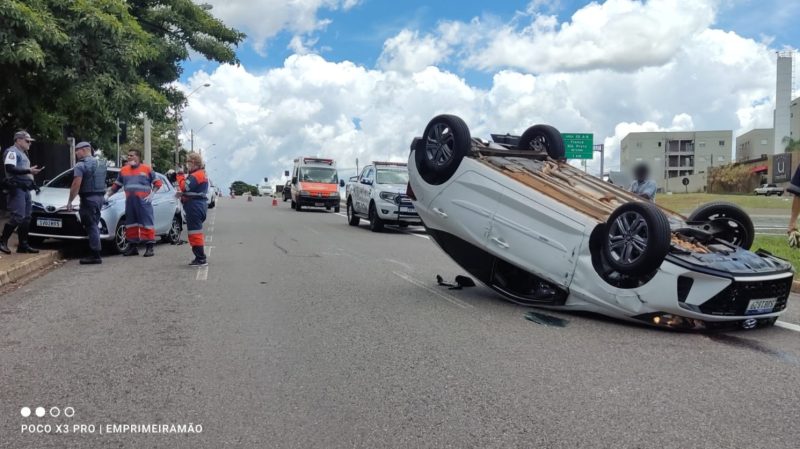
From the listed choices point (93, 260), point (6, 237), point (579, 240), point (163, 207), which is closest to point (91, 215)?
point (93, 260)

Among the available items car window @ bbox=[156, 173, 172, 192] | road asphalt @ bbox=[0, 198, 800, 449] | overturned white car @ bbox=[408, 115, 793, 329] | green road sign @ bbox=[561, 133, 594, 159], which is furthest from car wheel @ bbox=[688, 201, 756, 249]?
green road sign @ bbox=[561, 133, 594, 159]

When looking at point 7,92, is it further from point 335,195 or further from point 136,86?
point 335,195

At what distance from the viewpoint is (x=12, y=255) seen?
9891 millimetres

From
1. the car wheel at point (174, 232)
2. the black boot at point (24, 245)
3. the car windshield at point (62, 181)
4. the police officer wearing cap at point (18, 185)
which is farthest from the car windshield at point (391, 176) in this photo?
the police officer wearing cap at point (18, 185)

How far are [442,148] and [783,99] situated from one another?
4073 inches

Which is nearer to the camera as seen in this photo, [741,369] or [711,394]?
[711,394]

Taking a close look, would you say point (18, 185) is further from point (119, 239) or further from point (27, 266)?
point (119, 239)

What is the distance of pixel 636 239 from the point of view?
587cm

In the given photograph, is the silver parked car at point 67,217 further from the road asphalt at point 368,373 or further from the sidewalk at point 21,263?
the road asphalt at point 368,373

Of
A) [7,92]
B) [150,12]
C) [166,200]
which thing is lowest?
[166,200]

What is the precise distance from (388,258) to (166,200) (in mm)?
4811

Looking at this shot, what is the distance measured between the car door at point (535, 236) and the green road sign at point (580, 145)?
103 feet

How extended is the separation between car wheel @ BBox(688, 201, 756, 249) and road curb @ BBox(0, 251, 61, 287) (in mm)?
8219

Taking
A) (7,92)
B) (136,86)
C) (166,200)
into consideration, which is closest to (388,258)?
(166,200)
